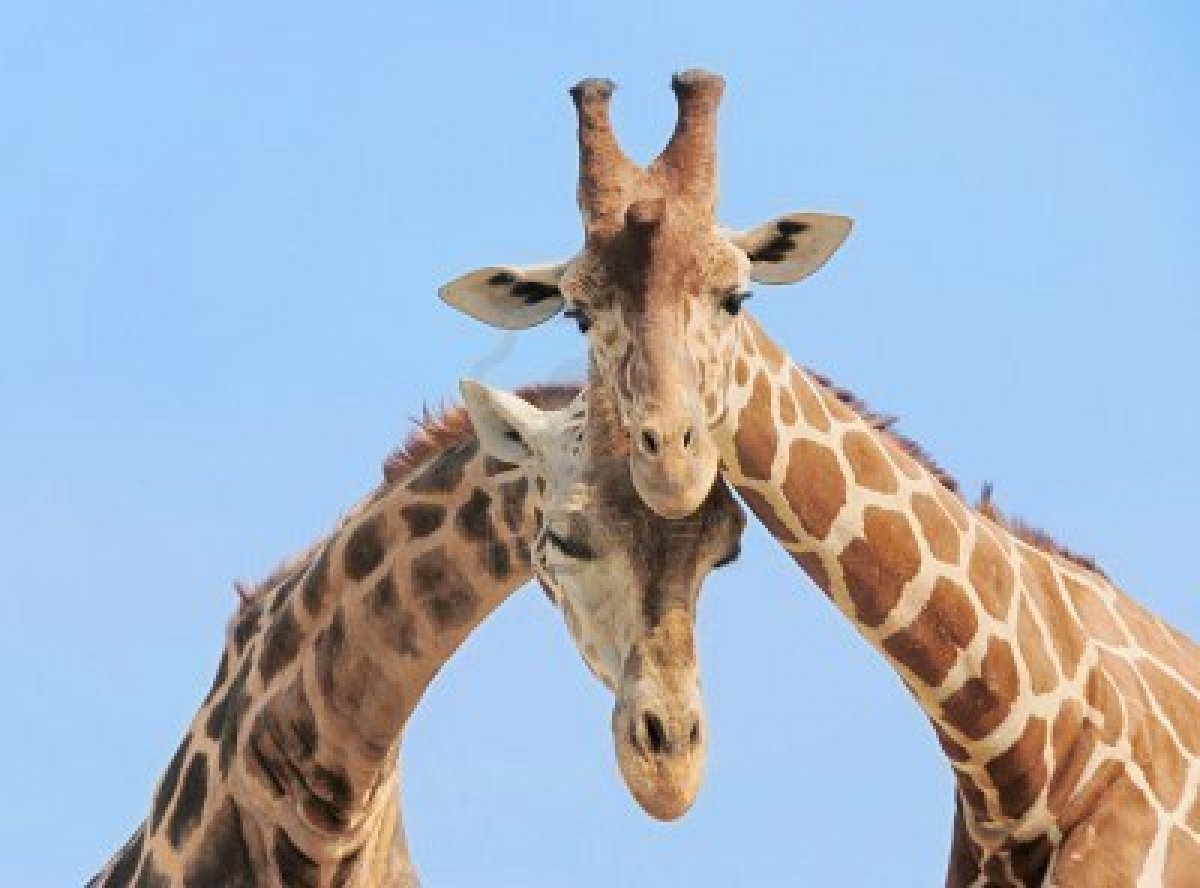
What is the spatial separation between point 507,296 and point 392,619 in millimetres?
1256

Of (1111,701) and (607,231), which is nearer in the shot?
(607,231)

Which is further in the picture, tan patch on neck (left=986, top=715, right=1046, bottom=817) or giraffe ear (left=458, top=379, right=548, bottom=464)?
tan patch on neck (left=986, top=715, right=1046, bottom=817)

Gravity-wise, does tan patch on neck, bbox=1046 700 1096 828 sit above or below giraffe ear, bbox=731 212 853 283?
below

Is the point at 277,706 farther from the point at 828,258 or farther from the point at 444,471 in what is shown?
the point at 828,258

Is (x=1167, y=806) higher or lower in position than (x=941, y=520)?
lower

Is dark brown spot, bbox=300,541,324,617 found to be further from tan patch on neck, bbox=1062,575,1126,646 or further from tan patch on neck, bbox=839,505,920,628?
tan patch on neck, bbox=1062,575,1126,646

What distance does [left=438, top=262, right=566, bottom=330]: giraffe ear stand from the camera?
15969mm

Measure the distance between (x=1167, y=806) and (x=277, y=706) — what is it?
134 inches

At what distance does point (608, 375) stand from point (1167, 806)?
10.1ft

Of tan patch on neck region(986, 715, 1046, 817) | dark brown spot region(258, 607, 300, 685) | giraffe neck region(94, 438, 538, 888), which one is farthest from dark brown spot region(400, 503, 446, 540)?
tan patch on neck region(986, 715, 1046, 817)

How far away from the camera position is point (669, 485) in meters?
14.8

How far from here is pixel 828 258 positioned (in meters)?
16.0

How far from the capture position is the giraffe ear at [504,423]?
51.7ft

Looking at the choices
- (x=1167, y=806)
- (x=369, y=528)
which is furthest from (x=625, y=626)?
(x=1167, y=806)
